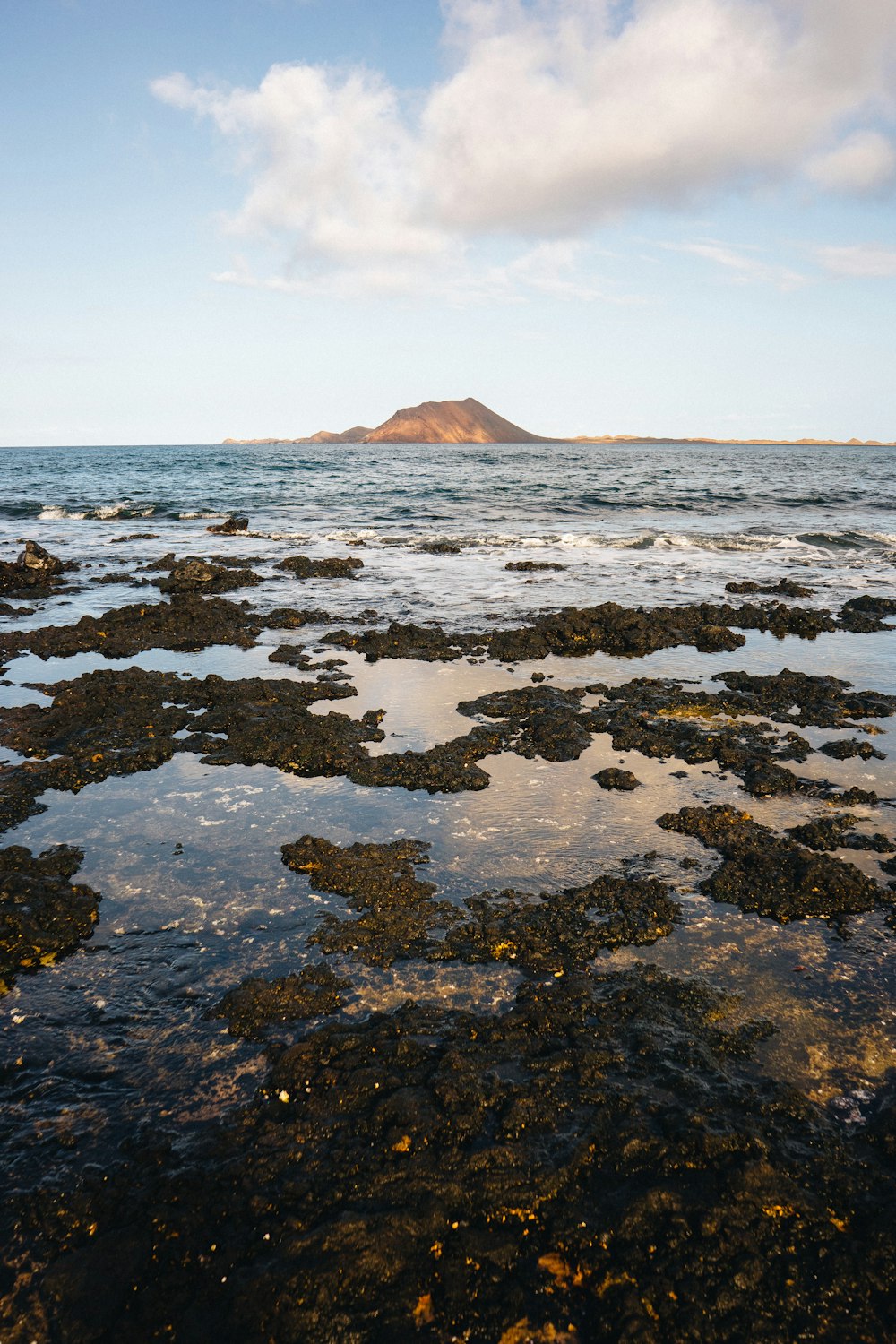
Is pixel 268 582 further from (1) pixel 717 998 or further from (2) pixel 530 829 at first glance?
(1) pixel 717 998

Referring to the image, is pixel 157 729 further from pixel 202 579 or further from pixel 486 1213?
pixel 202 579

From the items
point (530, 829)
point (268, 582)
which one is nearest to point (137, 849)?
point (530, 829)

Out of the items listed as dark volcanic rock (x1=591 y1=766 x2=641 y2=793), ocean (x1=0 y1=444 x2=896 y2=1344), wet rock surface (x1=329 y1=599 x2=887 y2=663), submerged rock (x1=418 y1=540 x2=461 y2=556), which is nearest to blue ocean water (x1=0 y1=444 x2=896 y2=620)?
submerged rock (x1=418 y1=540 x2=461 y2=556)

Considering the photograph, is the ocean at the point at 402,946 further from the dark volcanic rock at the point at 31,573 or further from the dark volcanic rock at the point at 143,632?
the dark volcanic rock at the point at 31,573

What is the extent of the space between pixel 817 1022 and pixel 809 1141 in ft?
2.63

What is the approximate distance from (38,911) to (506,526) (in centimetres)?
2709

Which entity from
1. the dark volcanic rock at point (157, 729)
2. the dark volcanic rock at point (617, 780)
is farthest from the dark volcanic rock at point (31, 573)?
the dark volcanic rock at point (617, 780)

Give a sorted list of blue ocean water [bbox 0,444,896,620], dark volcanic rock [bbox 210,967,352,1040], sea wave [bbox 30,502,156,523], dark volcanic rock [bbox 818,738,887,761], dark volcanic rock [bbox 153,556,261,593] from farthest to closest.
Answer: sea wave [bbox 30,502,156,523] < blue ocean water [bbox 0,444,896,620] < dark volcanic rock [bbox 153,556,261,593] < dark volcanic rock [bbox 818,738,887,761] < dark volcanic rock [bbox 210,967,352,1040]

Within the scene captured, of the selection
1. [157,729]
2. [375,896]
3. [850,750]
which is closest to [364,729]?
[157,729]

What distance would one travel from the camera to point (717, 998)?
3.95 meters

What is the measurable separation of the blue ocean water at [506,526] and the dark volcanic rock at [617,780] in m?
7.35

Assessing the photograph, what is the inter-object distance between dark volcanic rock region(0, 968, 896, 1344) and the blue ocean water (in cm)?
1065

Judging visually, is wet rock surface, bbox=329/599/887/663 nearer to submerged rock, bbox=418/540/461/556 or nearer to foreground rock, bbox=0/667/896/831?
foreground rock, bbox=0/667/896/831

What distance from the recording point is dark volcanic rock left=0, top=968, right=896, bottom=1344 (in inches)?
97.3
